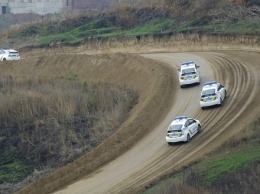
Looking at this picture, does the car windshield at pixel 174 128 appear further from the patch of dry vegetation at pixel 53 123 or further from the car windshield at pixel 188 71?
the car windshield at pixel 188 71


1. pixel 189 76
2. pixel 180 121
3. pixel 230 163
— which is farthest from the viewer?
pixel 189 76

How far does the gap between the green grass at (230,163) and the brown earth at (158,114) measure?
8.87ft

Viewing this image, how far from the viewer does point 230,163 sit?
37844 millimetres

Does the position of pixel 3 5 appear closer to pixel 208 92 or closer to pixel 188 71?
pixel 188 71

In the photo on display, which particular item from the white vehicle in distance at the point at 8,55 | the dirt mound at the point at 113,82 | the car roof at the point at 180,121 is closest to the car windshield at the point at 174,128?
the car roof at the point at 180,121

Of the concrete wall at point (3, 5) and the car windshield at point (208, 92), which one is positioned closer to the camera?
the car windshield at point (208, 92)

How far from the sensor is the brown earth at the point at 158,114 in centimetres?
4188

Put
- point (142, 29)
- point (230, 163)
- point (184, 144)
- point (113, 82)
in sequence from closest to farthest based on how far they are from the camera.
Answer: point (230, 163), point (184, 144), point (113, 82), point (142, 29)

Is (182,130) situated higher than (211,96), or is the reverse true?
(211,96)

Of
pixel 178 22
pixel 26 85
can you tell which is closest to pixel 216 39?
pixel 178 22

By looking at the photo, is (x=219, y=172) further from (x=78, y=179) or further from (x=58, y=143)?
(x=58, y=143)

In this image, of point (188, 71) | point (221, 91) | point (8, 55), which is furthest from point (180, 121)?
point (8, 55)

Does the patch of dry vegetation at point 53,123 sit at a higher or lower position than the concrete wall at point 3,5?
higher

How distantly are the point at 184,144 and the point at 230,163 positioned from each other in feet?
24.1
